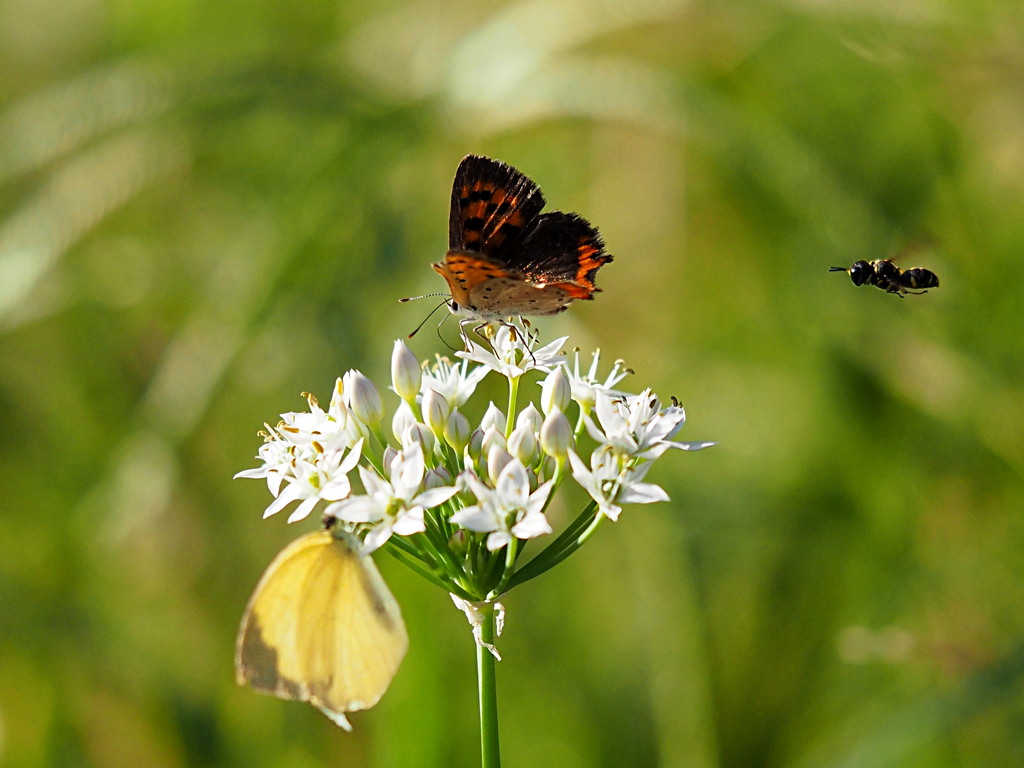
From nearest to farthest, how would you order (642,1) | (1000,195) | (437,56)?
(642,1), (1000,195), (437,56)

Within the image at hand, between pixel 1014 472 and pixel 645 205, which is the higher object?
pixel 645 205

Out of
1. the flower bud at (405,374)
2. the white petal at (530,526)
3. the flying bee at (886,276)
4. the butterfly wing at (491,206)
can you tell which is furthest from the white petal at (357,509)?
the flying bee at (886,276)

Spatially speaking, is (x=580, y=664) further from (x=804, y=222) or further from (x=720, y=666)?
(x=804, y=222)

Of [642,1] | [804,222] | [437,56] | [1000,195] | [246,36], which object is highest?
[246,36]

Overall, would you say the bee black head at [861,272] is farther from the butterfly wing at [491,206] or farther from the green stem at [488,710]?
the green stem at [488,710]

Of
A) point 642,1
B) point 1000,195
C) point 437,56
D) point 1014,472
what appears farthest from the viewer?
point 437,56

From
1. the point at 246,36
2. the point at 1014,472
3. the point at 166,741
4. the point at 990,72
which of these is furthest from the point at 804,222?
the point at 246,36
